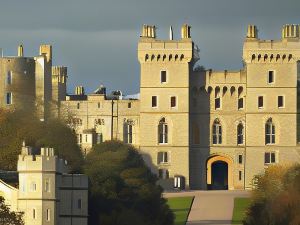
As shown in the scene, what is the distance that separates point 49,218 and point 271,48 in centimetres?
5543

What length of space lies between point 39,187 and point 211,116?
5369cm

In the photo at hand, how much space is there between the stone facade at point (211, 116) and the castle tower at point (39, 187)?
48944 mm

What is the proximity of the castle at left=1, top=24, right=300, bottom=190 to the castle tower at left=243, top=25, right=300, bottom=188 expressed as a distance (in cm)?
6

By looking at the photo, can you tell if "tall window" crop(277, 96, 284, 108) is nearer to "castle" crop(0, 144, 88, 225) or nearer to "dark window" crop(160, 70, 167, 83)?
"dark window" crop(160, 70, 167, 83)

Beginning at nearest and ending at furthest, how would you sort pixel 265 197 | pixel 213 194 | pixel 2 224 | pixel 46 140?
pixel 2 224
pixel 46 140
pixel 265 197
pixel 213 194

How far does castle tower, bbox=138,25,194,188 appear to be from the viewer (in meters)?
139

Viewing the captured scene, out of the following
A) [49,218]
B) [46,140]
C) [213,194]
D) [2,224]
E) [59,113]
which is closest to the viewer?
[2,224]

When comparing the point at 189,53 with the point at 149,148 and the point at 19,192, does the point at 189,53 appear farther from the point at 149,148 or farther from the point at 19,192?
the point at 19,192

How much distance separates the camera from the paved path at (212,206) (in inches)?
4594

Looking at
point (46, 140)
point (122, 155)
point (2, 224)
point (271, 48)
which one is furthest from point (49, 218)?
point (271, 48)

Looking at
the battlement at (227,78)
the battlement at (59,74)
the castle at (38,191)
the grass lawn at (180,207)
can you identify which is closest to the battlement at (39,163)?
the castle at (38,191)

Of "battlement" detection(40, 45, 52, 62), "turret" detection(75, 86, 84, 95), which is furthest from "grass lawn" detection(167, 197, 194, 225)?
"turret" detection(75, 86, 84, 95)

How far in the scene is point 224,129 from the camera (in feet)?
461

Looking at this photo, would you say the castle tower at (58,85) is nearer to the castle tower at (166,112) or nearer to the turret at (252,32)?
the castle tower at (166,112)
